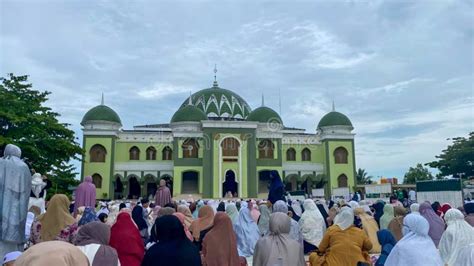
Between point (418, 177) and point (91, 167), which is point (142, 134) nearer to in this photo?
point (91, 167)

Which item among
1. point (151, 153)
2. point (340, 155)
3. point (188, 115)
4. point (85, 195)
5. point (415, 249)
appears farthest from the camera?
point (340, 155)

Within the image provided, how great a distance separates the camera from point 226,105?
3594 cm

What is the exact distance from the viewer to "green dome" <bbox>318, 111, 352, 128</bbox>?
3159 cm

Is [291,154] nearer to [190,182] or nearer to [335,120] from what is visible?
[335,120]

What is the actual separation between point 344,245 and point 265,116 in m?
27.4

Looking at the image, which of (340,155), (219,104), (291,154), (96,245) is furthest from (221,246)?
(219,104)

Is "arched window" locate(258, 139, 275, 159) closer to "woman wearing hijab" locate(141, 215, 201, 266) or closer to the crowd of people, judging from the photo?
the crowd of people

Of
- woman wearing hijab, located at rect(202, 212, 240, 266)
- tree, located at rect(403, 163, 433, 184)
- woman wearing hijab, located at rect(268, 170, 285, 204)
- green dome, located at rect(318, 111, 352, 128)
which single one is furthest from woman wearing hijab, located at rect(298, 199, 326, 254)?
tree, located at rect(403, 163, 433, 184)

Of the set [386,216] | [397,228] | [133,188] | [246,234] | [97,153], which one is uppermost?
[97,153]

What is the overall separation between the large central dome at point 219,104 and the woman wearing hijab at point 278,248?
30.7 m

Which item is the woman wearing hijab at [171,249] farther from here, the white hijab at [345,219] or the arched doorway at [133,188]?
the arched doorway at [133,188]

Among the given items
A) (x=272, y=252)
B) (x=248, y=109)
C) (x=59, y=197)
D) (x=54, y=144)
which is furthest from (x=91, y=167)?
(x=272, y=252)

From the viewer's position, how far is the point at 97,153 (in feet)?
92.4

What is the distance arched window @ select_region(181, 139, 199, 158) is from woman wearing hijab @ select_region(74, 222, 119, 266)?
25226 mm
